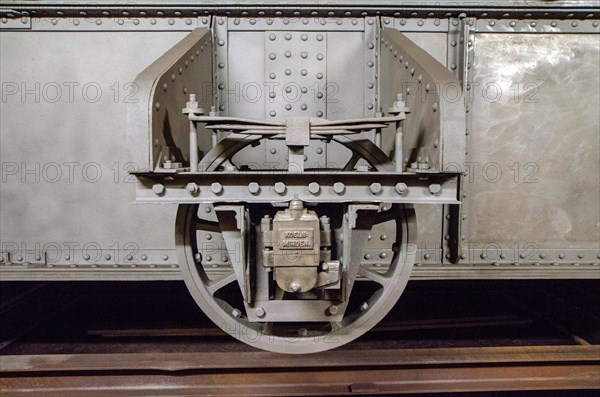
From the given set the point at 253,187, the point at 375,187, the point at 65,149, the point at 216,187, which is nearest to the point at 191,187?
the point at 216,187

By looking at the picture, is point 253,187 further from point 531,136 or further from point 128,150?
point 531,136

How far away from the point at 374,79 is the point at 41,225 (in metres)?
2.71

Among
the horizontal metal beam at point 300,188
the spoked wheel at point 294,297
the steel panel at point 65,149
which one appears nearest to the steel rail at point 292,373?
the spoked wheel at point 294,297

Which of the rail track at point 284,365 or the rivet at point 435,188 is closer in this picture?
the rivet at point 435,188

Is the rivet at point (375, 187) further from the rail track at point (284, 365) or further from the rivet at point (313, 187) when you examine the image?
the rail track at point (284, 365)

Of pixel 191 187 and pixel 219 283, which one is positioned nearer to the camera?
pixel 191 187

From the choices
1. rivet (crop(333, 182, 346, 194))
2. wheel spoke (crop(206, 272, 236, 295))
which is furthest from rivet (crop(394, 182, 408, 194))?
wheel spoke (crop(206, 272, 236, 295))

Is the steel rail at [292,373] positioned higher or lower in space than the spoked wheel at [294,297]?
lower

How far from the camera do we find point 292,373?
2.97m

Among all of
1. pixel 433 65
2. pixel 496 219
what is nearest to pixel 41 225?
pixel 433 65

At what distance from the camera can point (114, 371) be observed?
294cm

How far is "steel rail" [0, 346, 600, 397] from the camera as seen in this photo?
290cm

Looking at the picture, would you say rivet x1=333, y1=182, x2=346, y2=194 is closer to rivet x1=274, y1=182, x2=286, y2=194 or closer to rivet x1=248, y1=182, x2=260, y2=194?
rivet x1=274, y1=182, x2=286, y2=194

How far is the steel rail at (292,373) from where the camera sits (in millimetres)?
2898
